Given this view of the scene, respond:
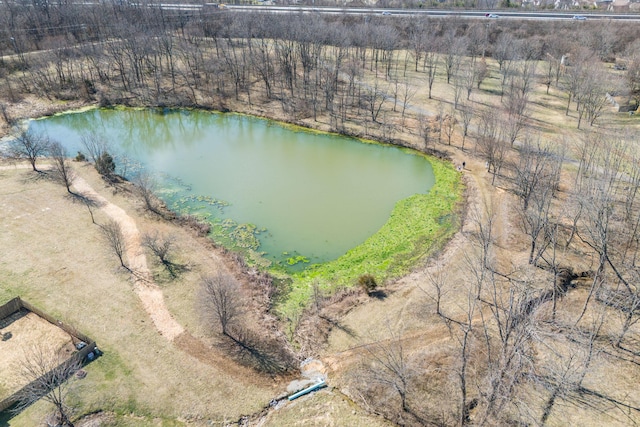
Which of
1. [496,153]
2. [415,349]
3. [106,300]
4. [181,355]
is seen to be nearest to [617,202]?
[496,153]

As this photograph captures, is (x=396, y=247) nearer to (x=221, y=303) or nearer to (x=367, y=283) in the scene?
(x=367, y=283)

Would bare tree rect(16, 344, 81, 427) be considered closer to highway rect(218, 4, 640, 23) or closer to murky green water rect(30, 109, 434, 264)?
murky green water rect(30, 109, 434, 264)

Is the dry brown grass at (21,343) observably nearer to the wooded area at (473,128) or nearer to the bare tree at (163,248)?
the bare tree at (163,248)

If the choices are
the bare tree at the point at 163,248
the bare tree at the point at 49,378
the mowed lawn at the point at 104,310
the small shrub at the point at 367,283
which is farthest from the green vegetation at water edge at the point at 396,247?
the bare tree at the point at 49,378

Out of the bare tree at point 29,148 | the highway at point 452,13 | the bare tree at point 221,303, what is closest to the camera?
the bare tree at point 221,303

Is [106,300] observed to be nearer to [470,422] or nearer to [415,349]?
[415,349]

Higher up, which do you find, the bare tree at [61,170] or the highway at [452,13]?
the highway at [452,13]

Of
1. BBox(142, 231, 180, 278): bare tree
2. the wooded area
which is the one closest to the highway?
the wooded area
